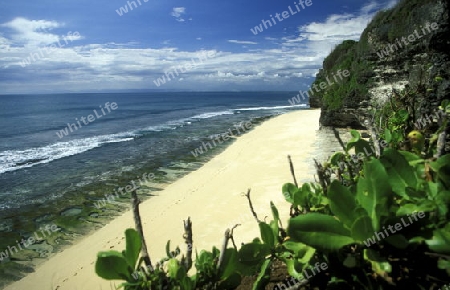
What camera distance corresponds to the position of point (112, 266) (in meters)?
1.30

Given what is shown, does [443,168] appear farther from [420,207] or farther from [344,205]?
[344,205]

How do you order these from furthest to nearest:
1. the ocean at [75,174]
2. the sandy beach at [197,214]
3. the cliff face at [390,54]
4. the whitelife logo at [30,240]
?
the cliff face at [390,54] < the ocean at [75,174] < the whitelife logo at [30,240] < the sandy beach at [197,214]

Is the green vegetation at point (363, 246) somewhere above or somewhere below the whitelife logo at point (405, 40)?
below

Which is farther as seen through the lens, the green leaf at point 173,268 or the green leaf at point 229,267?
the green leaf at point 229,267

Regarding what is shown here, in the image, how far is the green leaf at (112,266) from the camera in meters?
1.28

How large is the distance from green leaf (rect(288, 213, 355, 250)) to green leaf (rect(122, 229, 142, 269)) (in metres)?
0.67

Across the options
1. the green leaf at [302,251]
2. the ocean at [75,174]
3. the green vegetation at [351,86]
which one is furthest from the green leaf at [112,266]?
the green vegetation at [351,86]

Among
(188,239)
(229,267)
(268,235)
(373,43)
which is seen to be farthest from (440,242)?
(373,43)

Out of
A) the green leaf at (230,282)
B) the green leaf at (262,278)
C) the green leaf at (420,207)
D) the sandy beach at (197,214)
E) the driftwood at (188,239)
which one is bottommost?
the sandy beach at (197,214)

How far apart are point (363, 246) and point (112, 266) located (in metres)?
1.11

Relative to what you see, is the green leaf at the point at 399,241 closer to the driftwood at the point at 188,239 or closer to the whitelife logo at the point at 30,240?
the driftwood at the point at 188,239

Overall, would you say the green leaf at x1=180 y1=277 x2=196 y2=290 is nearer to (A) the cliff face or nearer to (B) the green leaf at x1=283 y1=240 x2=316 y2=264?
(B) the green leaf at x1=283 y1=240 x2=316 y2=264

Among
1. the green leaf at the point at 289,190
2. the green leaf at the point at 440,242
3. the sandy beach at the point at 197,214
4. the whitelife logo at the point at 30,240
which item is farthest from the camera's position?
the whitelife logo at the point at 30,240

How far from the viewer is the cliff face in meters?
9.66
